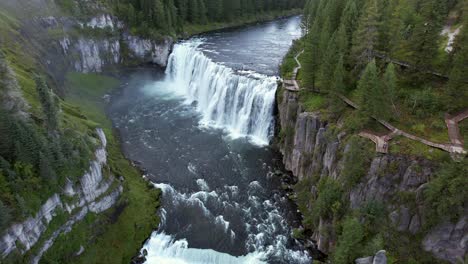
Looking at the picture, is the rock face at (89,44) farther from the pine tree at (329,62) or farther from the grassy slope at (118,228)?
the pine tree at (329,62)

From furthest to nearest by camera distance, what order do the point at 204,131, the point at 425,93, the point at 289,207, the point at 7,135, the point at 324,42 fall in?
the point at 204,131
the point at 324,42
the point at 289,207
the point at 425,93
the point at 7,135

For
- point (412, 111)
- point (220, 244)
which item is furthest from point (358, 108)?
point (220, 244)

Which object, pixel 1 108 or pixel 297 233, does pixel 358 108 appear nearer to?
pixel 297 233

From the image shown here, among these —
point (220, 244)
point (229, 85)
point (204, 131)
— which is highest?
point (229, 85)

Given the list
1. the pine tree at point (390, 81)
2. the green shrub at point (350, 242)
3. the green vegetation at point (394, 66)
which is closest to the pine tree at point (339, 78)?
the green vegetation at point (394, 66)

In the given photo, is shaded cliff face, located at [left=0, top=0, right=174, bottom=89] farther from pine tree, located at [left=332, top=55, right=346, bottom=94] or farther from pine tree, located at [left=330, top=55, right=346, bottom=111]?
pine tree, located at [left=332, top=55, right=346, bottom=94]

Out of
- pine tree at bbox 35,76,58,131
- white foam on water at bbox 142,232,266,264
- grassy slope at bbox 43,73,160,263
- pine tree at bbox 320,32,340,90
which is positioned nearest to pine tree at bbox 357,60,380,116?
pine tree at bbox 320,32,340,90

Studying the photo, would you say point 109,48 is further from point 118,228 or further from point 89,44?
point 118,228
